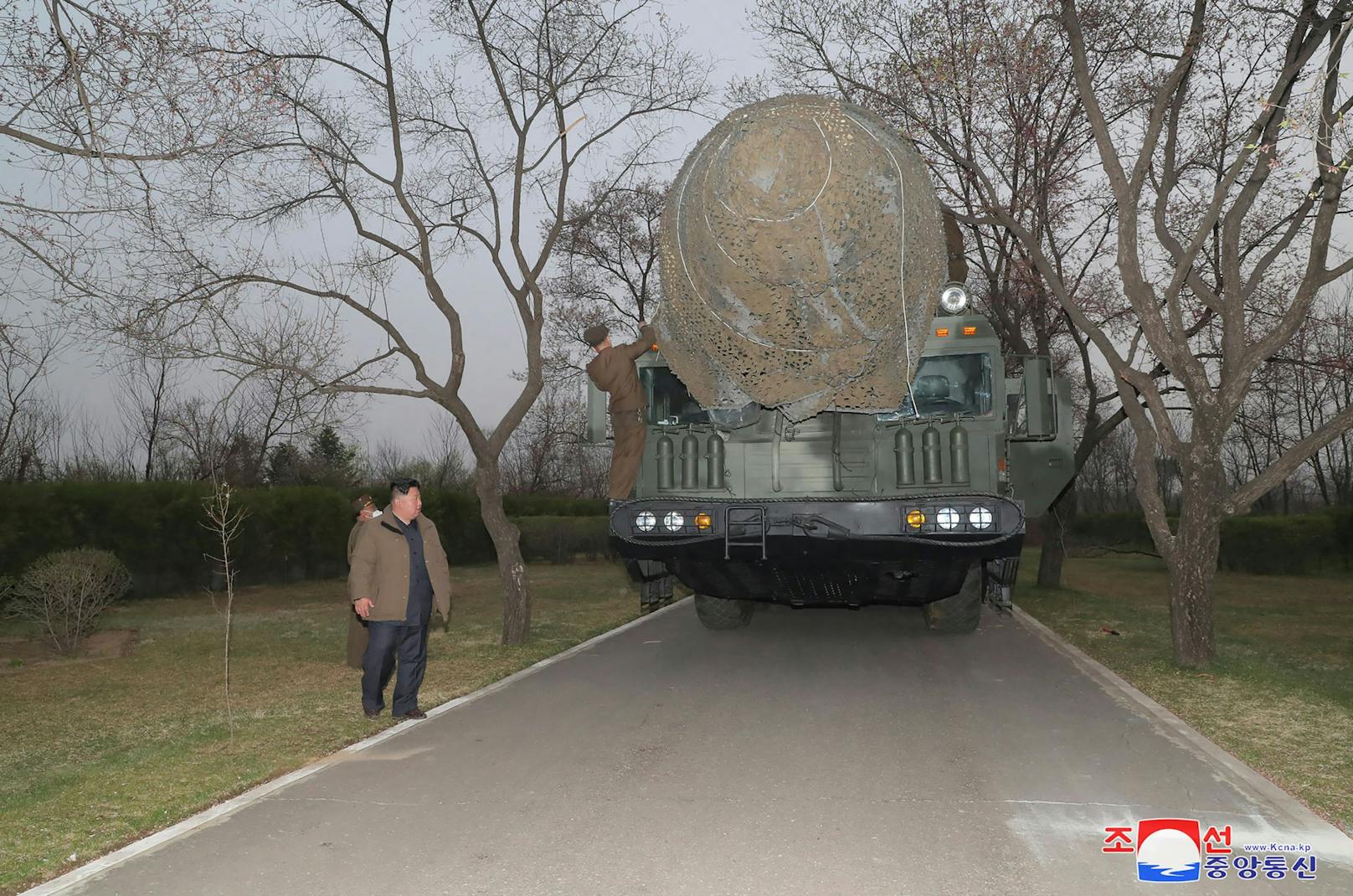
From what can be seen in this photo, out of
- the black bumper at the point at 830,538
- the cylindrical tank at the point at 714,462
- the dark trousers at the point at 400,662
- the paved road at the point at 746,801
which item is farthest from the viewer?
the cylindrical tank at the point at 714,462

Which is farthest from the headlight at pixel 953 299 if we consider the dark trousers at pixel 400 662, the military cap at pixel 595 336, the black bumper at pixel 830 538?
the dark trousers at pixel 400 662

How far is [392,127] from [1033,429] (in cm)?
810

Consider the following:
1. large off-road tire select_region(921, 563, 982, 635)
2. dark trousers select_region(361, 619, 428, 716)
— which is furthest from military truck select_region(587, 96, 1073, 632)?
dark trousers select_region(361, 619, 428, 716)

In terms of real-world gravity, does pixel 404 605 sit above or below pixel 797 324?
below

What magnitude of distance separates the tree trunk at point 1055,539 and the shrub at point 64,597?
15.9m

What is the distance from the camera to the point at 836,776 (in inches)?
229

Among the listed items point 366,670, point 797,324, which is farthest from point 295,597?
point 797,324

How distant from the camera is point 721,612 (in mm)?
12477

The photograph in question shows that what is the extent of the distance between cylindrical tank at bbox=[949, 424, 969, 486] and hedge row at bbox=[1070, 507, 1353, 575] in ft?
78.8

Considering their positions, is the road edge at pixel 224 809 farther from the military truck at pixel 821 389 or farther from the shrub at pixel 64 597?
the shrub at pixel 64 597

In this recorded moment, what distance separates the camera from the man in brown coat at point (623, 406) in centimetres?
910

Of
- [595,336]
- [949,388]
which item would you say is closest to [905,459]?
[949,388]

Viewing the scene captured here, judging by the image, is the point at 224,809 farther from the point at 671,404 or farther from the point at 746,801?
the point at 671,404

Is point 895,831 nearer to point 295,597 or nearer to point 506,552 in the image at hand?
point 506,552
